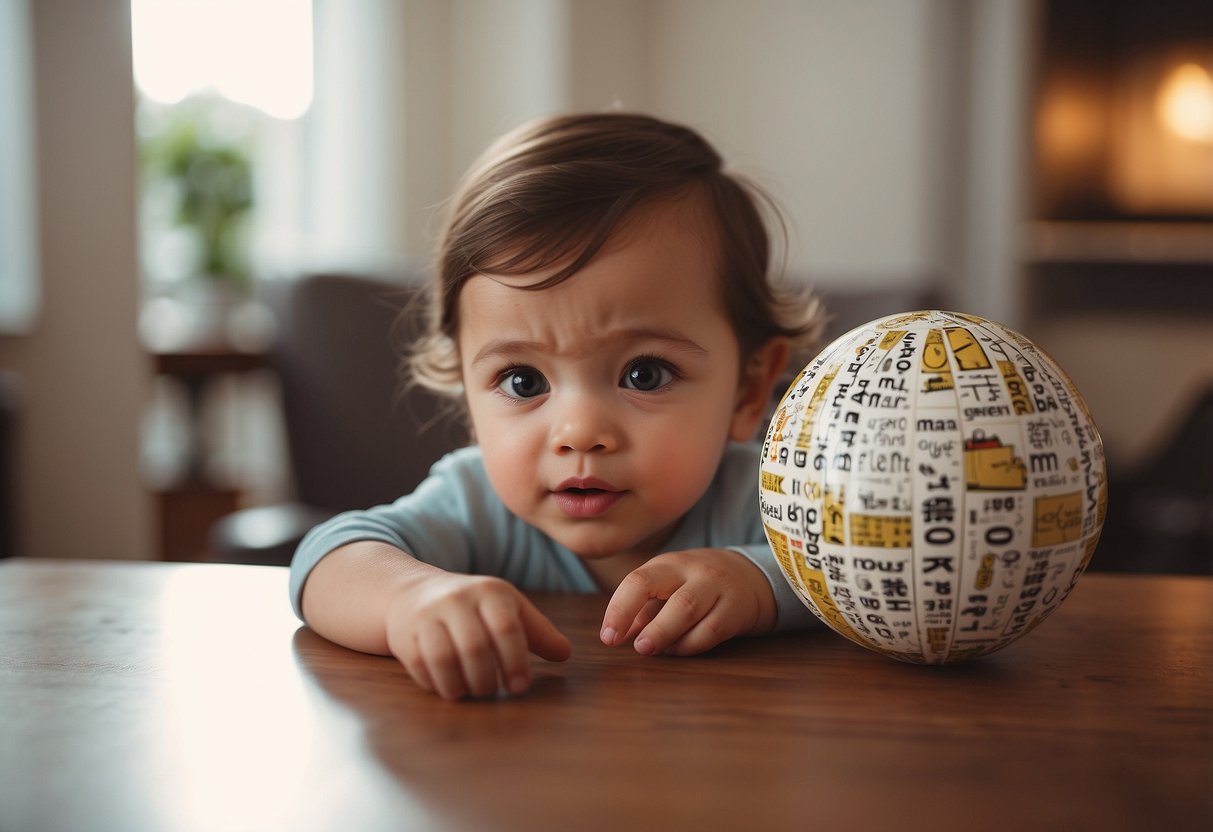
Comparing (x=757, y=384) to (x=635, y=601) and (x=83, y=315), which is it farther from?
(x=83, y=315)

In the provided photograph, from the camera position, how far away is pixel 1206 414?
2.33 meters

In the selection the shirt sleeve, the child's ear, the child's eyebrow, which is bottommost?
the shirt sleeve

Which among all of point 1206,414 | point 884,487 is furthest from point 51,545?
point 1206,414

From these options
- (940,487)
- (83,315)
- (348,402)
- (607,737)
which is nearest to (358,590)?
(607,737)

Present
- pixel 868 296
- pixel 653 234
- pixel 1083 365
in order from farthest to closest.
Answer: pixel 1083 365 < pixel 868 296 < pixel 653 234

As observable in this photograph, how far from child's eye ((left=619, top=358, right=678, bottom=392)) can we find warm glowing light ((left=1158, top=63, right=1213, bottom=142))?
2.78m

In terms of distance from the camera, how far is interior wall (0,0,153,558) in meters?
2.03

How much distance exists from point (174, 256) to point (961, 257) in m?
2.25

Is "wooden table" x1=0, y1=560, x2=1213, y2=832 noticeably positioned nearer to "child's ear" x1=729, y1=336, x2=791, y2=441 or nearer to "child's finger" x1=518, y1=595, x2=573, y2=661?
"child's finger" x1=518, y1=595, x2=573, y2=661

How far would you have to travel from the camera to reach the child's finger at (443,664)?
0.46 meters

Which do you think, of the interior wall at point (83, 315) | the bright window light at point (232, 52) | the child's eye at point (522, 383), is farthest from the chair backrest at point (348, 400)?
the bright window light at point (232, 52)

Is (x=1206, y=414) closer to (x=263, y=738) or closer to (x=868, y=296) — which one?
(x=868, y=296)

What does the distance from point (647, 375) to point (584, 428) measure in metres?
0.08

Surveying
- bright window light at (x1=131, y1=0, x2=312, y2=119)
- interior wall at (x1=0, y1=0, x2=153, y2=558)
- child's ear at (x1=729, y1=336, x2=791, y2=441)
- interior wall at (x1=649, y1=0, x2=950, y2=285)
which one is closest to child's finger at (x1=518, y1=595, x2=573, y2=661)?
child's ear at (x1=729, y1=336, x2=791, y2=441)
